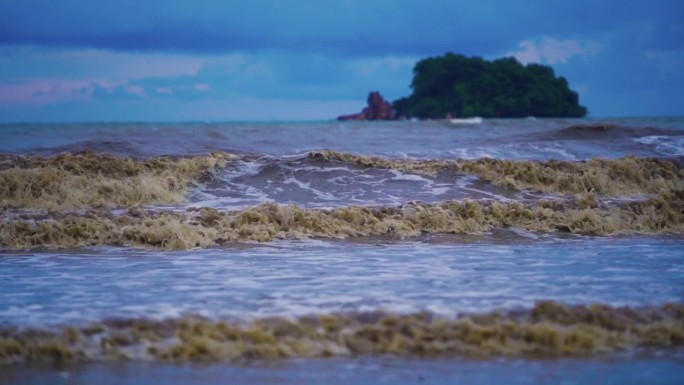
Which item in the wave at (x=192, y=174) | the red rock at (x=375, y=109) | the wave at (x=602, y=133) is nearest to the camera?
the wave at (x=192, y=174)

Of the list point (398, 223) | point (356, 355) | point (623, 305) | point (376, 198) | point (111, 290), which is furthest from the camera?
point (376, 198)

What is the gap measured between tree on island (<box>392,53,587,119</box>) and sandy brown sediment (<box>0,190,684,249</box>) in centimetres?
4021

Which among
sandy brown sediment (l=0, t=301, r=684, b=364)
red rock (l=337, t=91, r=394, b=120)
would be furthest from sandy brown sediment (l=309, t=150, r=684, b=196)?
red rock (l=337, t=91, r=394, b=120)

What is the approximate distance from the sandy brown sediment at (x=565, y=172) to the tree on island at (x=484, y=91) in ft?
121

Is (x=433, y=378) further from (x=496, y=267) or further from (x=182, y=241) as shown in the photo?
(x=182, y=241)

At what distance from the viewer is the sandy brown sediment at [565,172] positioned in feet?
40.9

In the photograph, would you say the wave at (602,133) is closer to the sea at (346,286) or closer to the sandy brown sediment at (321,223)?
the sea at (346,286)

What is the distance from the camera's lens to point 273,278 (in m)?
6.47

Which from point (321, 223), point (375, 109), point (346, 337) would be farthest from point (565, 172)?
point (375, 109)

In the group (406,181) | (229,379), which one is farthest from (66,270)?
(406,181)

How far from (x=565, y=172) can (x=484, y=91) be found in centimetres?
4078

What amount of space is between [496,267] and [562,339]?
2.32 meters

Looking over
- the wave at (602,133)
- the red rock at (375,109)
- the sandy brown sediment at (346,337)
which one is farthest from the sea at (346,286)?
the red rock at (375,109)

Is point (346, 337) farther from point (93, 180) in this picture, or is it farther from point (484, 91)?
point (484, 91)
